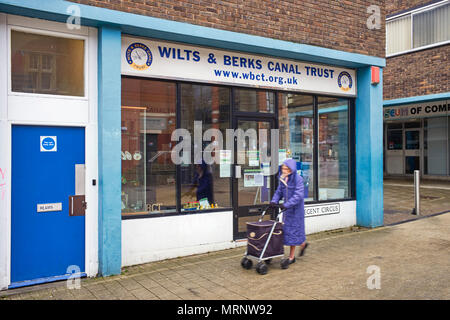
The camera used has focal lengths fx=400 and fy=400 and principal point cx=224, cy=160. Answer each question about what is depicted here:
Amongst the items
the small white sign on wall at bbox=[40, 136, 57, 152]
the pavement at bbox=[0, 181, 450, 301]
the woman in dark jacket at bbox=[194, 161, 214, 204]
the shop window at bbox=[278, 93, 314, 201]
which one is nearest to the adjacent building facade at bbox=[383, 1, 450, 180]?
the shop window at bbox=[278, 93, 314, 201]

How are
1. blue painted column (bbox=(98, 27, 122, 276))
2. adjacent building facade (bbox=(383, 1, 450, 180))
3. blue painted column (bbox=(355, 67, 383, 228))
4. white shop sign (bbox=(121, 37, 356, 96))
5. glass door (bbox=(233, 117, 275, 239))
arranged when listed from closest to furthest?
blue painted column (bbox=(98, 27, 122, 276))
white shop sign (bbox=(121, 37, 356, 96))
glass door (bbox=(233, 117, 275, 239))
blue painted column (bbox=(355, 67, 383, 228))
adjacent building facade (bbox=(383, 1, 450, 180))

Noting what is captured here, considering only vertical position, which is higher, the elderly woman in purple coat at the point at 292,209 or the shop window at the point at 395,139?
the shop window at the point at 395,139

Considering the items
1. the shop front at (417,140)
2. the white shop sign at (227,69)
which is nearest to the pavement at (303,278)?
the white shop sign at (227,69)

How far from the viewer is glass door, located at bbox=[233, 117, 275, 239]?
297 inches

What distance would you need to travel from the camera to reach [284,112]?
8281 millimetres

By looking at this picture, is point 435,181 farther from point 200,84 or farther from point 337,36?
point 200,84

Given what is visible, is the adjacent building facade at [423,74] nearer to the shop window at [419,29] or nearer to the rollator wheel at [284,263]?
the shop window at [419,29]

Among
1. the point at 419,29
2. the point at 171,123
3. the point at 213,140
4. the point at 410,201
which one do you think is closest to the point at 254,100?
the point at 213,140

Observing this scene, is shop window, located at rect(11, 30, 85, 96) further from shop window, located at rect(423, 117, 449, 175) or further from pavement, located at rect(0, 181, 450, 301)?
shop window, located at rect(423, 117, 449, 175)

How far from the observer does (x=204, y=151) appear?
726 cm

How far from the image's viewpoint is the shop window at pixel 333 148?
8.98 m

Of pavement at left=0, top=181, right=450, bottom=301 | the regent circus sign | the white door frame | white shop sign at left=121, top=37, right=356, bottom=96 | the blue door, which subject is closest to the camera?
pavement at left=0, top=181, right=450, bottom=301

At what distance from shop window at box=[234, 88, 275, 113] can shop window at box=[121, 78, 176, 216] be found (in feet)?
4.36

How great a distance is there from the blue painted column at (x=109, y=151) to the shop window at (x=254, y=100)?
96.0 inches
